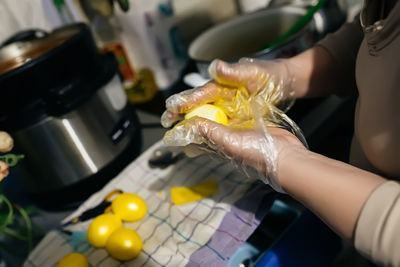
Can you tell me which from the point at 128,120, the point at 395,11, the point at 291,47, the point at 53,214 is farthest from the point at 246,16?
the point at 53,214

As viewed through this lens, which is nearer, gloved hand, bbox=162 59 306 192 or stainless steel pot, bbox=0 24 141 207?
gloved hand, bbox=162 59 306 192

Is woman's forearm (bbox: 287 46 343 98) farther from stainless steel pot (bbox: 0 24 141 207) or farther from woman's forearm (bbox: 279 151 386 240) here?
stainless steel pot (bbox: 0 24 141 207)

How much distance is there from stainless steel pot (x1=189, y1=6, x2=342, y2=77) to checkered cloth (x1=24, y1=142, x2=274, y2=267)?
25 centimetres

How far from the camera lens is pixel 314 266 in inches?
19.9

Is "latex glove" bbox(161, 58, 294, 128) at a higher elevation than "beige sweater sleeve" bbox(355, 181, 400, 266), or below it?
higher

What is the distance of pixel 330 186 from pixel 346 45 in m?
0.28

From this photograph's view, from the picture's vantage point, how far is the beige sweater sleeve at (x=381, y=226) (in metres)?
0.28

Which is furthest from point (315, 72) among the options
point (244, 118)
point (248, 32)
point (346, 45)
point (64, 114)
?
point (64, 114)

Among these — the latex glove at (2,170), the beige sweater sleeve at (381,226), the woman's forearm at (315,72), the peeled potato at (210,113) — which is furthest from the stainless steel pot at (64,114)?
the beige sweater sleeve at (381,226)

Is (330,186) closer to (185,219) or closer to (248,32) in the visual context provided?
(185,219)

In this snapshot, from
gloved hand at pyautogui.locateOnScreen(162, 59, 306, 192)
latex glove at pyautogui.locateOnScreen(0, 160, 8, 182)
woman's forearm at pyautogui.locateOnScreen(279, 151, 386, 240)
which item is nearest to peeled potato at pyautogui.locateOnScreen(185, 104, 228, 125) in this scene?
gloved hand at pyautogui.locateOnScreen(162, 59, 306, 192)

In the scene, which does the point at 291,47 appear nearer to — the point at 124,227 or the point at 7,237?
the point at 124,227

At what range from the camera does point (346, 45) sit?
50cm

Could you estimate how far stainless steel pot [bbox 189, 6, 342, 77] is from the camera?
695 millimetres
